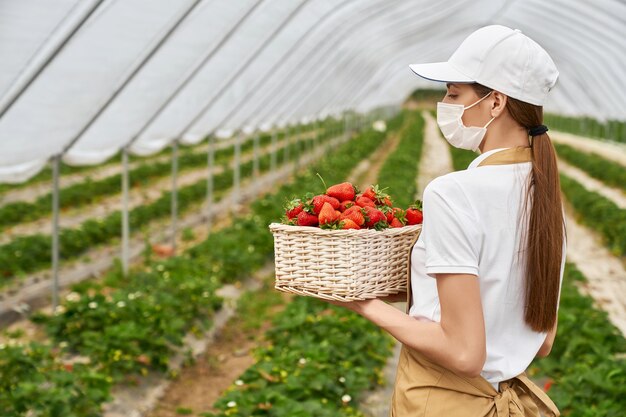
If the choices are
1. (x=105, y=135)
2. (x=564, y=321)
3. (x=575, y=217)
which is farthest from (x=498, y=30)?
(x=575, y=217)

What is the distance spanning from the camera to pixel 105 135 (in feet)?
22.7

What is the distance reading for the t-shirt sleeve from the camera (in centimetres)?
162

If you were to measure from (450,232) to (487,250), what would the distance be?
0.11m

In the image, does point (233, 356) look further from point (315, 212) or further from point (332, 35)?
point (332, 35)

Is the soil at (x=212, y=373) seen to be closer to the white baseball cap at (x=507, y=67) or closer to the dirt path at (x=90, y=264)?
the dirt path at (x=90, y=264)

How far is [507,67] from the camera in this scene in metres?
1.70

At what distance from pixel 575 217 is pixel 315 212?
1122cm

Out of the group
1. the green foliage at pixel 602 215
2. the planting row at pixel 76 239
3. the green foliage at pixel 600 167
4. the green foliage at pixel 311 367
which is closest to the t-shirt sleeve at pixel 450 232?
the green foliage at pixel 311 367

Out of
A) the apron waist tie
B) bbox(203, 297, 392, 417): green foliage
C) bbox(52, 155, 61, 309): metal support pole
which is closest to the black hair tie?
the apron waist tie

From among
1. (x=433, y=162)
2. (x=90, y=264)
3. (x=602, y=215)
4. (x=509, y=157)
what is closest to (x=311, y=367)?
(x=509, y=157)

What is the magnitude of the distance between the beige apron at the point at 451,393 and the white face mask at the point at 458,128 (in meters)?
0.07

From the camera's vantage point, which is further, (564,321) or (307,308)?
(307,308)

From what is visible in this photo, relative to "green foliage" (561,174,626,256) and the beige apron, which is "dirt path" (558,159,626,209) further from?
the beige apron

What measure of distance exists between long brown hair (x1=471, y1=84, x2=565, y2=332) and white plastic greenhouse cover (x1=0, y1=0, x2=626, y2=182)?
9.78 feet
